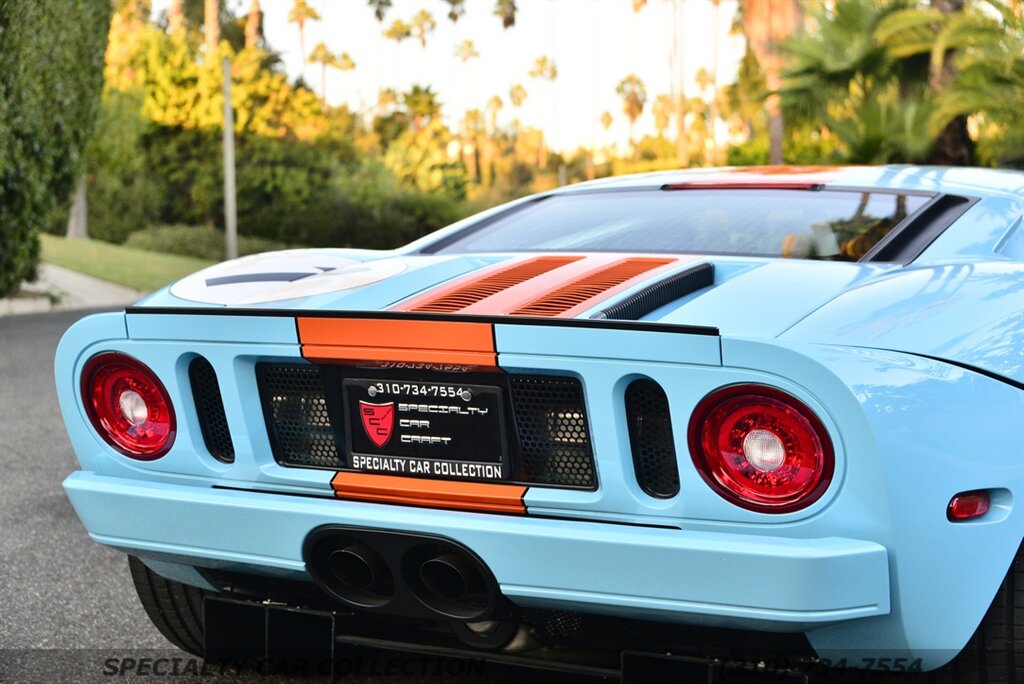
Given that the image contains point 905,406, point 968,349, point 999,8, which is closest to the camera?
point 905,406

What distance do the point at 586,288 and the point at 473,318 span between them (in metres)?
0.32

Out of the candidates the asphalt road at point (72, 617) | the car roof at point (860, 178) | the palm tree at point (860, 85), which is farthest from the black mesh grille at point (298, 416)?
the palm tree at point (860, 85)

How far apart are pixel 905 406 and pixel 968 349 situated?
0.28 m

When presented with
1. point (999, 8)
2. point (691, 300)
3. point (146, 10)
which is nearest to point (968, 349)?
point (691, 300)

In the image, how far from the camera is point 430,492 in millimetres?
2355

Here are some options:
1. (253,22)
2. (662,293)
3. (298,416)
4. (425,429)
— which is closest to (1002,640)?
(662,293)

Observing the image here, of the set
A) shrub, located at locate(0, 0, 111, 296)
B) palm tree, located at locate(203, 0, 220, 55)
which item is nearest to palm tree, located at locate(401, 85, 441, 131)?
palm tree, located at locate(203, 0, 220, 55)

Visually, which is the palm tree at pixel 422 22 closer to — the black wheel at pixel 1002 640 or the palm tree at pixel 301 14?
the palm tree at pixel 301 14

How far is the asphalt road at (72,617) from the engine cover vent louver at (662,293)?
3.79 feet

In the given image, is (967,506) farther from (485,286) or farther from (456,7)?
(456,7)

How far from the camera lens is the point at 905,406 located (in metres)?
2.12

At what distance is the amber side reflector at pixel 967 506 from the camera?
220cm

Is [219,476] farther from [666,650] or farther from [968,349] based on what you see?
[968,349]

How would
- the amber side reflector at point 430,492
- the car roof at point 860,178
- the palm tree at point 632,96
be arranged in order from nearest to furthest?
the amber side reflector at point 430,492 < the car roof at point 860,178 < the palm tree at point 632,96
